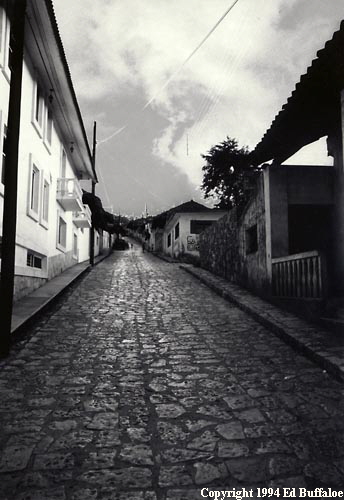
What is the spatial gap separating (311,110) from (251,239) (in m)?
4.07

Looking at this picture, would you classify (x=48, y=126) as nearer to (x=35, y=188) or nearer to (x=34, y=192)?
(x=35, y=188)

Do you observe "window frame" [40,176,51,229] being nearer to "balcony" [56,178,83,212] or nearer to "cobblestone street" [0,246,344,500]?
"balcony" [56,178,83,212]

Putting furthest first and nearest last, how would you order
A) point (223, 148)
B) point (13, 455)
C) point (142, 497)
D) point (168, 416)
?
1. point (223, 148)
2. point (168, 416)
3. point (13, 455)
4. point (142, 497)

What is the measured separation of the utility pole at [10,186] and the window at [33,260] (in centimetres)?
A: 505

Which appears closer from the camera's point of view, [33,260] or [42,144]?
[33,260]

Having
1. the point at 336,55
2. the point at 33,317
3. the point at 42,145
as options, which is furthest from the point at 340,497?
the point at 42,145

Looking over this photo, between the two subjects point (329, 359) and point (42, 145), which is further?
point (42, 145)

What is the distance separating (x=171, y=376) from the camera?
167 inches

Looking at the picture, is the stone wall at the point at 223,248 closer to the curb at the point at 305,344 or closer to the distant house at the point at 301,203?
the distant house at the point at 301,203

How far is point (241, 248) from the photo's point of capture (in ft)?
35.2

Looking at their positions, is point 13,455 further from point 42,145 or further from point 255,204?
point 42,145

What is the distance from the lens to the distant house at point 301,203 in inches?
243

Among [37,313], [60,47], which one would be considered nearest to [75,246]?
[60,47]

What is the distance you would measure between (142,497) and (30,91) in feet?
34.1
